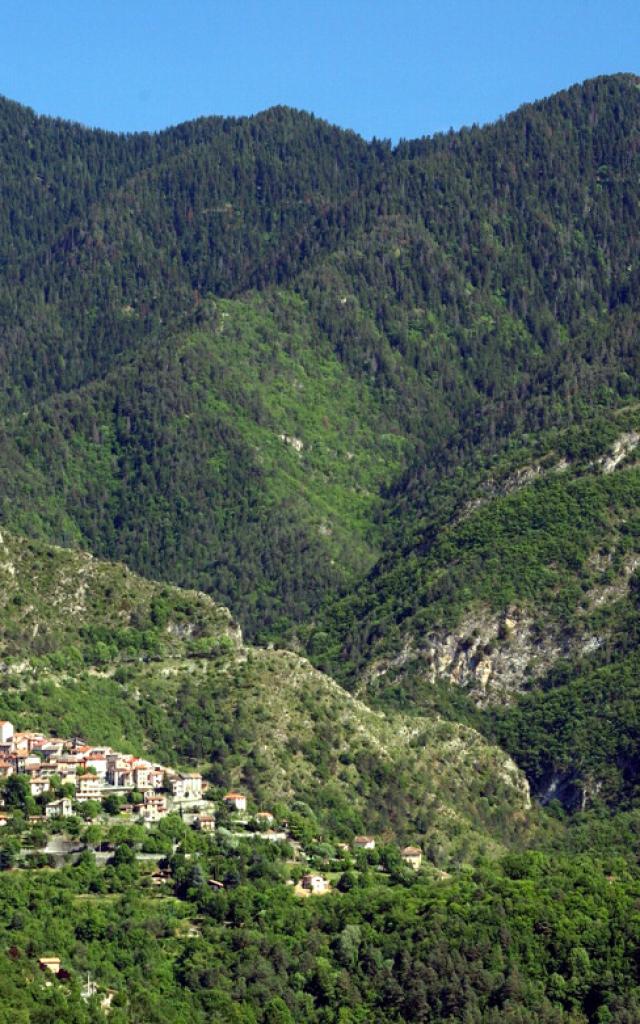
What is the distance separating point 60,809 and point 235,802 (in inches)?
511

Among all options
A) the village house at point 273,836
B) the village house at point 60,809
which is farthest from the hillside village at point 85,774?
the village house at point 273,836

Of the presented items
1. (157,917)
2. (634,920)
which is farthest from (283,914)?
(634,920)

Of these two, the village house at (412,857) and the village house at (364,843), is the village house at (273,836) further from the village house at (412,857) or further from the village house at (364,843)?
the village house at (412,857)

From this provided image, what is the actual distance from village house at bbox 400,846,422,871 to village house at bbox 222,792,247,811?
8.94 metres

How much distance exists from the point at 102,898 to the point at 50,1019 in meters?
22.0

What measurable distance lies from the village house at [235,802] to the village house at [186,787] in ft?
4.96

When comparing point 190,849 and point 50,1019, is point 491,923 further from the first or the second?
point 50,1019

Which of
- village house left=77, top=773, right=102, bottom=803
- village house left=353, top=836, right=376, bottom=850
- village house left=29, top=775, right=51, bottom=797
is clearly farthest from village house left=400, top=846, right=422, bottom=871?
village house left=29, top=775, right=51, bottom=797

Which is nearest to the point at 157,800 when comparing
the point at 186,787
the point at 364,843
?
the point at 186,787

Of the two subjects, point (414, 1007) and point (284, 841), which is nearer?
point (414, 1007)

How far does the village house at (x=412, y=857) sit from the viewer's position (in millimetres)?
189225

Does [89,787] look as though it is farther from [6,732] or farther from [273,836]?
[273,836]

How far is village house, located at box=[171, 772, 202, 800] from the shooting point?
619 ft

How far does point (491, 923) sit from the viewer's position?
169250 millimetres
